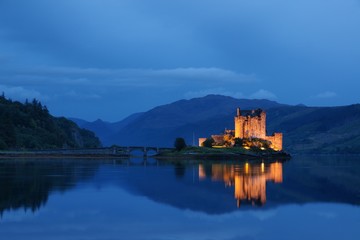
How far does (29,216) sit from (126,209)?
555 cm

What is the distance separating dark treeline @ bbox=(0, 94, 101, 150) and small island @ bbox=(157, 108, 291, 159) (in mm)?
30721

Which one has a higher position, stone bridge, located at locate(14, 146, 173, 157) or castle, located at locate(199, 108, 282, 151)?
castle, located at locate(199, 108, 282, 151)

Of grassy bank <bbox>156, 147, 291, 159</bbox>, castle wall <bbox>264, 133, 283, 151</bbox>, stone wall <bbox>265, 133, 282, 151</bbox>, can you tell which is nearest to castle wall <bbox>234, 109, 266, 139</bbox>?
castle wall <bbox>264, 133, 283, 151</bbox>

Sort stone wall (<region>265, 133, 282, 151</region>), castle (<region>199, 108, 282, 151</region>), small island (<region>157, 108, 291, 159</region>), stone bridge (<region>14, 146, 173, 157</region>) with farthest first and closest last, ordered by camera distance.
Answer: stone wall (<region>265, 133, 282, 151</region>)
castle (<region>199, 108, 282, 151</region>)
small island (<region>157, 108, 291, 159</region>)
stone bridge (<region>14, 146, 173, 157</region>)

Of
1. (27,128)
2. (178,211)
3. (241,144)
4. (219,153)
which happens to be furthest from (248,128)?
(178,211)

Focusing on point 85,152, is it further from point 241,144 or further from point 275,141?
point 275,141

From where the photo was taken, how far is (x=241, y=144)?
14088 centimetres

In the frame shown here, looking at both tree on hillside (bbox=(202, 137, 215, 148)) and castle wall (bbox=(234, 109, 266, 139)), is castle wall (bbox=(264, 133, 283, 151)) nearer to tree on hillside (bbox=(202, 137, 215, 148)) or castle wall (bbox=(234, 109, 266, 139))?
castle wall (bbox=(234, 109, 266, 139))

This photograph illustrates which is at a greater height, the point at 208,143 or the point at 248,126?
the point at 248,126

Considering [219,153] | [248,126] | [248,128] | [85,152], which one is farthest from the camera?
[248,128]

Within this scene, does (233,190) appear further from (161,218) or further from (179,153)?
(179,153)

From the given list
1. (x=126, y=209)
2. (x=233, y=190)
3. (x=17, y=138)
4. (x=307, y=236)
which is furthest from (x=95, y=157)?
(x=307, y=236)

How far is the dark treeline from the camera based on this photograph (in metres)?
138

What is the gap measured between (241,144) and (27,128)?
5317cm
